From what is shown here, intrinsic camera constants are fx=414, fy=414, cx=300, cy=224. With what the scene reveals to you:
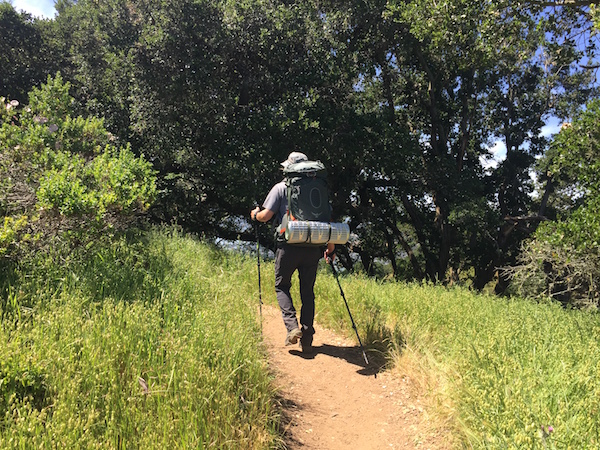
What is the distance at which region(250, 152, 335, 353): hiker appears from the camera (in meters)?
4.37

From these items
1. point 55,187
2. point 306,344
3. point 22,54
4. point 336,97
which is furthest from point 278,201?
point 22,54

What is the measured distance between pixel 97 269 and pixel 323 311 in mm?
3031

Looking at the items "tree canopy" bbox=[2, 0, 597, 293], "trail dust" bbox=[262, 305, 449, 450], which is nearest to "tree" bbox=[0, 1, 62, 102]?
"tree canopy" bbox=[2, 0, 597, 293]

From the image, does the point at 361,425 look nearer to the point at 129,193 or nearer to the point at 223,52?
the point at 129,193

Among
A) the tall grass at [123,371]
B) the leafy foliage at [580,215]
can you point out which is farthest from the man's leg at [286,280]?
the leafy foliage at [580,215]

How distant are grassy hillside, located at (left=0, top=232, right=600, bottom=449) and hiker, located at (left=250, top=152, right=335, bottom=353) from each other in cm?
45

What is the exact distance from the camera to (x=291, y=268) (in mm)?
4438

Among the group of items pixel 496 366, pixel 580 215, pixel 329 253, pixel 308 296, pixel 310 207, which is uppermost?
pixel 580 215

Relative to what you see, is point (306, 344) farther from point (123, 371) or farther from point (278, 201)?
point (123, 371)

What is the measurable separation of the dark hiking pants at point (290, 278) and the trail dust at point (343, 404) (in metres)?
0.38

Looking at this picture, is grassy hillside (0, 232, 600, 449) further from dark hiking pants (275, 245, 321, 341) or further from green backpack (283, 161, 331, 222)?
green backpack (283, 161, 331, 222)

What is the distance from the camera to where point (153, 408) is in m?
2.40

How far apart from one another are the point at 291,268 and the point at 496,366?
7.01 ft

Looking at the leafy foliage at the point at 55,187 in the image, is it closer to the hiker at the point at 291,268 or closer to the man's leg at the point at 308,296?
the hiker at the point at 291,268
